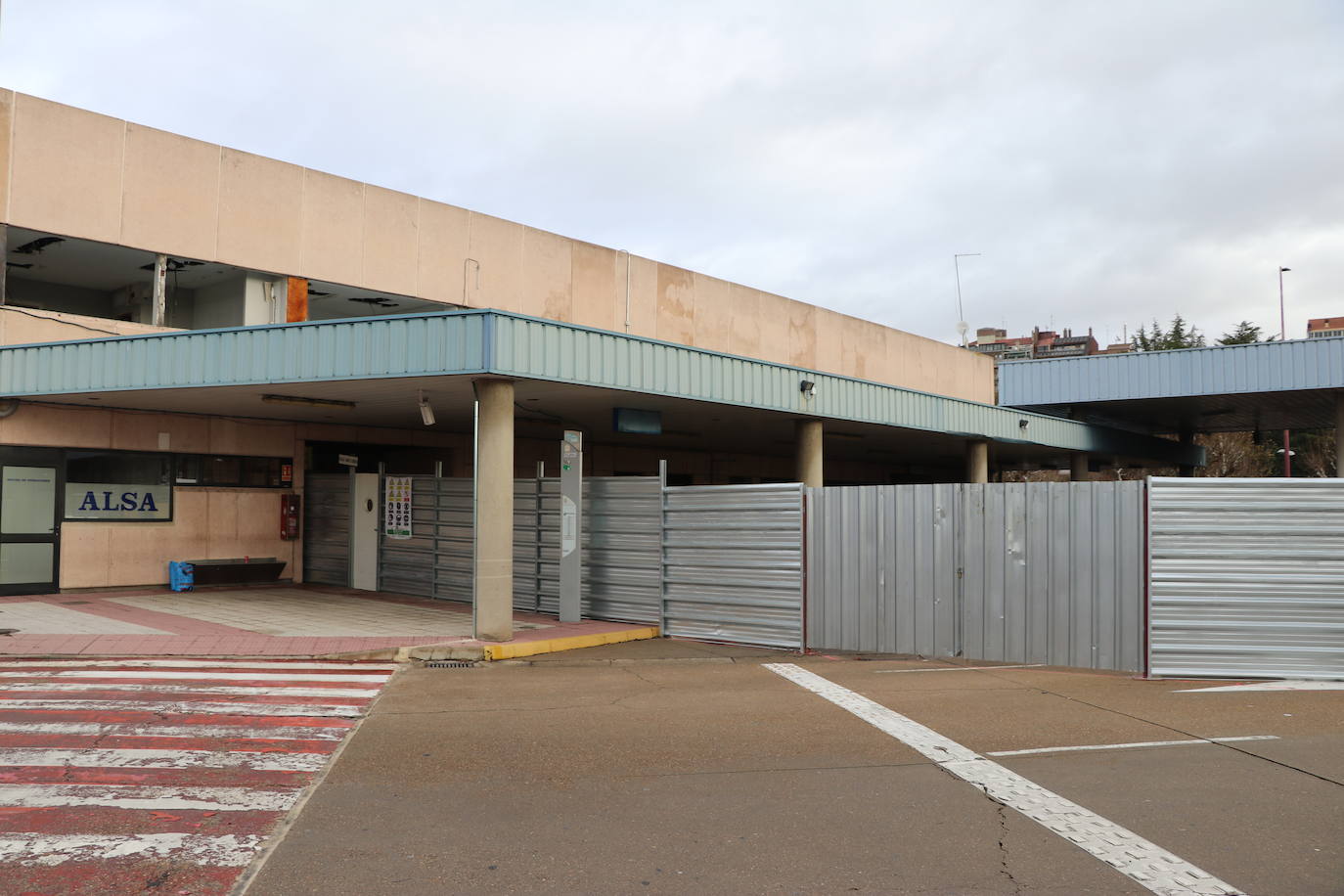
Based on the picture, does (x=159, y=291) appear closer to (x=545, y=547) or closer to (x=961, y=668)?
(x=545, y=547)

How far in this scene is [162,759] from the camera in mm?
7199

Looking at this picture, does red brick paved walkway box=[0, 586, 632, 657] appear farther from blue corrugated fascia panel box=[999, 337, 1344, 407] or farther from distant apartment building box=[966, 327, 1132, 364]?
distant apartment building box=[966, 327, 1132, 364]

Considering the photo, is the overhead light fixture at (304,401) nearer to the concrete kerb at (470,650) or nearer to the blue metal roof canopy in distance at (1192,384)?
the concrete kerb at (470,650)

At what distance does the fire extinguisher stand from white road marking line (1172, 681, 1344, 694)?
54.7 ft

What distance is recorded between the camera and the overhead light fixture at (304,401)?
1636 centimetres

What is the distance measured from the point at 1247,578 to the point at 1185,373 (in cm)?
2103

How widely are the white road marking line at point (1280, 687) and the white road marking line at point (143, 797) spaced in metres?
8.32

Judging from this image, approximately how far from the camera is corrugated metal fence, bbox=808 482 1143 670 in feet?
37.3

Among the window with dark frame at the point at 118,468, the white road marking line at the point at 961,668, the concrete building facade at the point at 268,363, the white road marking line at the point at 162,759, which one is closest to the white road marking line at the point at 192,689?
the white road marking line at the point at 162,759

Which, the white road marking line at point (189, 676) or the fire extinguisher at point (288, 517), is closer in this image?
the white road marking line at point (189, 676)

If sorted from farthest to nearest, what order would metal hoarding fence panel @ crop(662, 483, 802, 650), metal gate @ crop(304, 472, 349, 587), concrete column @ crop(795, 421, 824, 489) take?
1. metal gate @ crop(304, 472, 349, 587)
2. concrete column @ crop(795, 421, 824, 489)
3. metal hoarding fence panel @ crop(662, 483, 802, 650)

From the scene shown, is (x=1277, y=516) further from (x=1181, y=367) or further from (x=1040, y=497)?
(x=1181, y=367)

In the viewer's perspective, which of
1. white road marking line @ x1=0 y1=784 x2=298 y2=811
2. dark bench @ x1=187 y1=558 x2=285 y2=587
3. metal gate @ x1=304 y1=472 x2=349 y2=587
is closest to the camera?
white road marking line @ x1=0 y1=784 x2=298 y2=811

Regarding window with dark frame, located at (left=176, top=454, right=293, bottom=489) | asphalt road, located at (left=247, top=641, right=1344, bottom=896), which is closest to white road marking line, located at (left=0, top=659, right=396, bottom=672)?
asphalt road, located at (left=247, top=641, right=1344, bottom=896)
